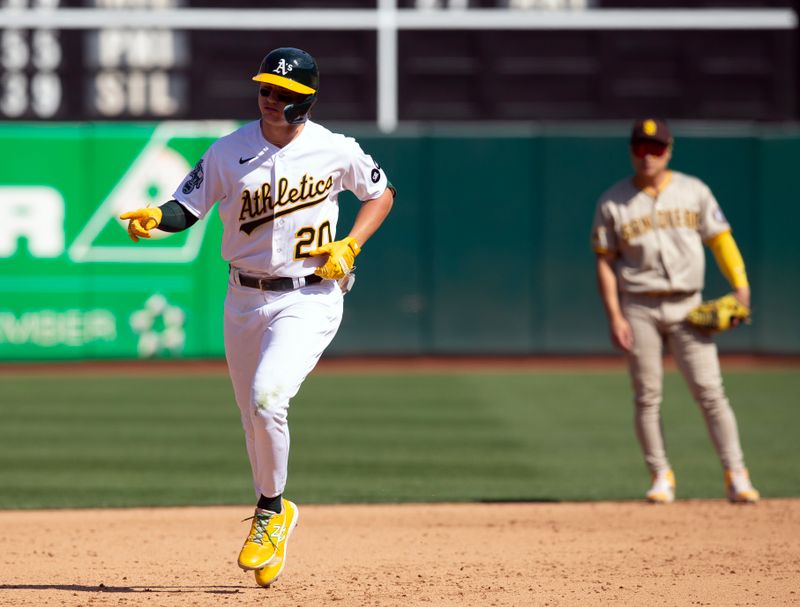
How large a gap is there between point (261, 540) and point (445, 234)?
27.4 ft

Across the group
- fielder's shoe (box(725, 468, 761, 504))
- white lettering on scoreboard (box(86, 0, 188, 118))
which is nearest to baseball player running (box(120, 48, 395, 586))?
Result: fielder's shoe (box(725, 468, 761, 504))

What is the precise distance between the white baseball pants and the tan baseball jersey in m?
1.94

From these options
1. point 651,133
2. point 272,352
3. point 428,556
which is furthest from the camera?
point 651,133

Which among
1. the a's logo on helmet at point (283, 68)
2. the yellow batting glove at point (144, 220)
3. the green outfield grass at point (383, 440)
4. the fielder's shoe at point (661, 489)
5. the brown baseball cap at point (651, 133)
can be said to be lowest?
the green outfield grass at point (383, 440)

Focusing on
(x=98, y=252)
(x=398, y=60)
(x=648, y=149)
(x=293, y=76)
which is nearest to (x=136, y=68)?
(x=98, y=252)

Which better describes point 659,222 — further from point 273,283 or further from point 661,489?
point 273,283

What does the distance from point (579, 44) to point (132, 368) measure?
493 centimetres

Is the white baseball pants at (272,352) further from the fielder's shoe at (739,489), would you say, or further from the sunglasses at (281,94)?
the fielder's shoe at (739,489)

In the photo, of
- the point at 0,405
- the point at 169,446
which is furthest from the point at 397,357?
the point at 169,446

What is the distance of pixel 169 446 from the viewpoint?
7914 millimetres

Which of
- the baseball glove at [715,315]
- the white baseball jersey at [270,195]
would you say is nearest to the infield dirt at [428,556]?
the baseball glove at [715,315]

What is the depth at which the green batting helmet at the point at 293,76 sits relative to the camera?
4.31 metres

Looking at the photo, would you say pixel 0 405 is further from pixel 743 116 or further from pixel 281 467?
pixel 743 116

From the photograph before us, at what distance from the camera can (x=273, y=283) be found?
4.41m
